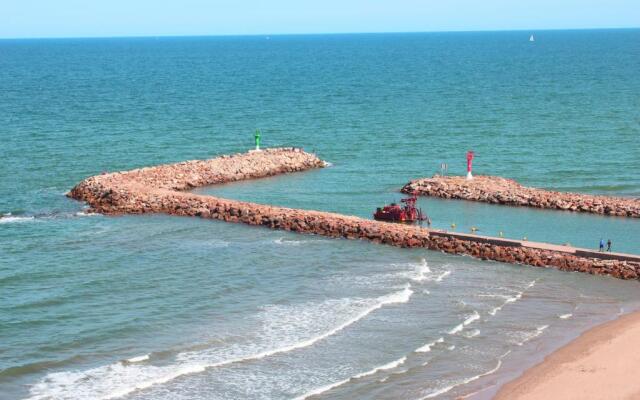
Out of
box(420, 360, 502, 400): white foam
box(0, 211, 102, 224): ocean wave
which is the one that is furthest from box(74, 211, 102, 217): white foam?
box(420, 360, 502, 400): white foam

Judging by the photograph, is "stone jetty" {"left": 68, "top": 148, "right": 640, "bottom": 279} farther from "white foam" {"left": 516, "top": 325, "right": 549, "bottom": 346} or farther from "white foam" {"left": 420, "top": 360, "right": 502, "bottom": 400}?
"white foam" {"left": 420, "top": 360, "right": 502, "bottom": 400}

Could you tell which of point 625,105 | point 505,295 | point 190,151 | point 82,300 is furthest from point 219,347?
point 625,105

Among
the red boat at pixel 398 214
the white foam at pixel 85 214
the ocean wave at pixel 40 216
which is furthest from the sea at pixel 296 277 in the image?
the red boat at pixel 398 214

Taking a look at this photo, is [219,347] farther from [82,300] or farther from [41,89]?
[41,89]

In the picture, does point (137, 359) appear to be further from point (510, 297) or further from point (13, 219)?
point (13, 219)

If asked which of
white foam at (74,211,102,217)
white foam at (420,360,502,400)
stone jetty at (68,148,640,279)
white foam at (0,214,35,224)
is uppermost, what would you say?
stone jetty at (68,148,640,279)

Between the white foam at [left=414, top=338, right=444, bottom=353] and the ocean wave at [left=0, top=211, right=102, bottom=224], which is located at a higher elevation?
the ocean wave at [left=0, top=211, right=102, bottom=224]

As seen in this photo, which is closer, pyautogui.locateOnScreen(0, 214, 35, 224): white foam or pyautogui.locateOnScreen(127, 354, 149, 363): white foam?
pyautogui.locateOnScreen(127, 354, 149, 363): white foam
